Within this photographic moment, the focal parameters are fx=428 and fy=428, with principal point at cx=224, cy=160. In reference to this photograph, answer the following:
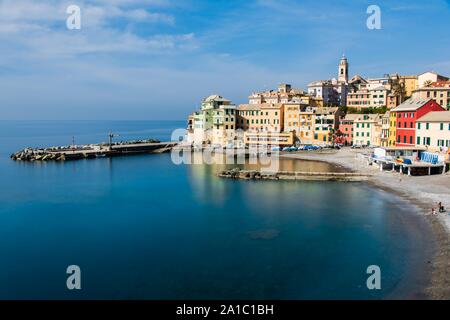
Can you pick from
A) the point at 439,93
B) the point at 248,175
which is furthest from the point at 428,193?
the point at 439,93

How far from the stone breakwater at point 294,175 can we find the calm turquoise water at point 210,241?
2253mm

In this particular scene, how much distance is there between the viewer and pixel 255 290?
17.9 metres

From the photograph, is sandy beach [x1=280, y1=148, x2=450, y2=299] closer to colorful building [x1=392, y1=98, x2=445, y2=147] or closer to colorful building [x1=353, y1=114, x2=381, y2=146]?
colorful building [x1=392, y1=98, x2=445, y2=147]

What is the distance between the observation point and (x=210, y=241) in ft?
81.1

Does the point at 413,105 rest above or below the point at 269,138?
above

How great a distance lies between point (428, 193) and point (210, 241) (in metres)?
18.9

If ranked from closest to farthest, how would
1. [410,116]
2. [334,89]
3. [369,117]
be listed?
[410,116] < [369,117] < [334,89]

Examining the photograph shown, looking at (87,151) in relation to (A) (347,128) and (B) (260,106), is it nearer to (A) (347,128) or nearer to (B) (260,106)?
(B) (260,106)

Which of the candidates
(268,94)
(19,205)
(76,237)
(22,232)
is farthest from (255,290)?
(268,94)

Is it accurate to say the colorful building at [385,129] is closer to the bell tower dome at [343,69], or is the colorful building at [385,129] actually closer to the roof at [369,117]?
the roof at [369,117]

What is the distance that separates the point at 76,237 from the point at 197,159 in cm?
3977

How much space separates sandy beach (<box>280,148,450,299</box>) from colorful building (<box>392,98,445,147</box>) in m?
5.00

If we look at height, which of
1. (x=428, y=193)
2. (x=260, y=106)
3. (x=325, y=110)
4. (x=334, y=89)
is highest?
(x=334, y=89)

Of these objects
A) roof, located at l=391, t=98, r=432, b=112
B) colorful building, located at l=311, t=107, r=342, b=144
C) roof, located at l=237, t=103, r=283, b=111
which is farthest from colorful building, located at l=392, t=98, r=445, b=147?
roof, located at l=237, t=103, r=283, b=111
